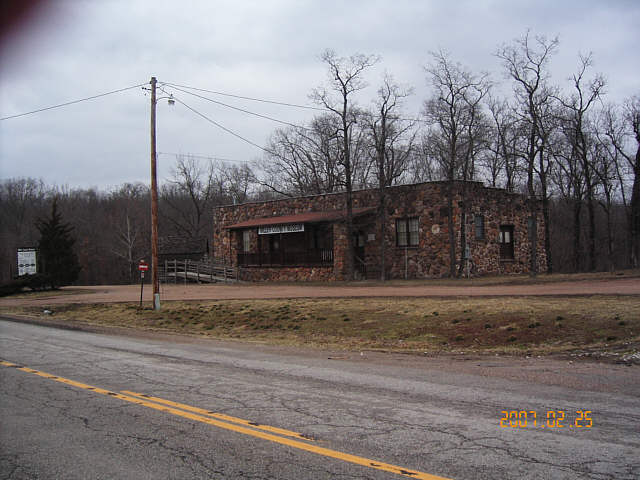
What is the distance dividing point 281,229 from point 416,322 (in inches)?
835

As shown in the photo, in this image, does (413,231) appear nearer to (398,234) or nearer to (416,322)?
(398,234)

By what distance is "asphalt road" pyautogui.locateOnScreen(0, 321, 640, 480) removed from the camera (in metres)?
5.12

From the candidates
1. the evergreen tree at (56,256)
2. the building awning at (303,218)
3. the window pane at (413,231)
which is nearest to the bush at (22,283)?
the evergreen tree at (56,256)

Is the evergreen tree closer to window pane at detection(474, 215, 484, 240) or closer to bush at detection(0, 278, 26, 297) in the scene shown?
bush at detection(0, 278, 26, 297)

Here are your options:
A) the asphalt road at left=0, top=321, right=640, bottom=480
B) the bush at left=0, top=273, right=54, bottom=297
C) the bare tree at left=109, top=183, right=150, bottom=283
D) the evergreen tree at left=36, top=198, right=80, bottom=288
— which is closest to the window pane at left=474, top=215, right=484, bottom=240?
the asphalt road at left=0, top=321, right=640, bottom=480

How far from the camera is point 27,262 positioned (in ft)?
112

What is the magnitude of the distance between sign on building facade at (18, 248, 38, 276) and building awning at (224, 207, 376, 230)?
39.2ft

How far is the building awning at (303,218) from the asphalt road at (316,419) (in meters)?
21.9

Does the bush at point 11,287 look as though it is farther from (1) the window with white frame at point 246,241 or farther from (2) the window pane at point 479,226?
(2) the window pane at point 479,226

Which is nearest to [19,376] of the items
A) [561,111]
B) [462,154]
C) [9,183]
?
[462,154]

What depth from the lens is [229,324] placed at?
18.0 meters

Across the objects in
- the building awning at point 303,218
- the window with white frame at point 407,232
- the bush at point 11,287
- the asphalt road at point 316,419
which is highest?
the building awning at point 303,218

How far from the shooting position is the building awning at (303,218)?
1288 inches

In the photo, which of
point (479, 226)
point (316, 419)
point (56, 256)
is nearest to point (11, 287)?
point (56, 256)
